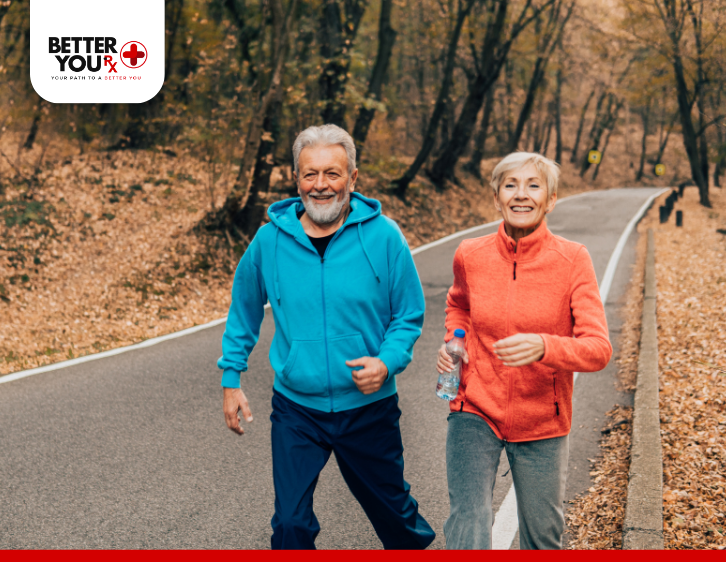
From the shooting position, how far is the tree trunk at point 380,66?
63.2 feet

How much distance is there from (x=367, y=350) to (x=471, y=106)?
2195 centimetres

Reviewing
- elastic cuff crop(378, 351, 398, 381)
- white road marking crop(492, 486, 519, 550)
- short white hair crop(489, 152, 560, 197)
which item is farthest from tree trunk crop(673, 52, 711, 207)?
elastic cuff crop(378, 351, 398, 381)

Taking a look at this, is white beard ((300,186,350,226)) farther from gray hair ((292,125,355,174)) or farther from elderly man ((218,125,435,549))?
gray hair ((292,125,355,174))

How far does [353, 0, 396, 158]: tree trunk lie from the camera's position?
758 inches

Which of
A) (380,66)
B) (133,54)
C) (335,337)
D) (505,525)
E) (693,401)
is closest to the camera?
(335,337)

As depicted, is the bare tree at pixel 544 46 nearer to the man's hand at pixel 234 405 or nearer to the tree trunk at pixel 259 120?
the tree trunk at pixel 259 120

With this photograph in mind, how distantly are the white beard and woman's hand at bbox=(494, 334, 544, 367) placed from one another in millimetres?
998

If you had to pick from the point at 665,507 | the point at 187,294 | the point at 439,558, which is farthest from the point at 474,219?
the point at 439,558

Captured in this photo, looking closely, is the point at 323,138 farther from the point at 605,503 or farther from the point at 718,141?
the point at 718,141

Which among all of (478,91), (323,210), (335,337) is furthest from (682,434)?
(478,91)

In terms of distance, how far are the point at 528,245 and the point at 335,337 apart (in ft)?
3.05

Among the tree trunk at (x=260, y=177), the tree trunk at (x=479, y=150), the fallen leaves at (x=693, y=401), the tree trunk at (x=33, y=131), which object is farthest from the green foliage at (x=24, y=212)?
the tree trunk at (x=479, y=150)

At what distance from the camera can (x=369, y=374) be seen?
2875 mm

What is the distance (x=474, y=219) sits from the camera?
23.6 metres
